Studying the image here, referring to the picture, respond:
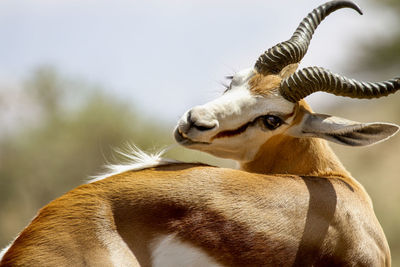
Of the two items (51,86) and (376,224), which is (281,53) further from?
(51,86)

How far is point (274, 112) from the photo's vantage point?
7.57m

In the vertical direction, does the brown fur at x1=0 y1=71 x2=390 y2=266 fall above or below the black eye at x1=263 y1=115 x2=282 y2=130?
below

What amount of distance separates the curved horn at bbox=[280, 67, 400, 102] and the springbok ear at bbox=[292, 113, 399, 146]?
0.34 metres

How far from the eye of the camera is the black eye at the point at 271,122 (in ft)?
24.9

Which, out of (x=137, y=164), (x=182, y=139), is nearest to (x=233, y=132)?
(x=182, y=139)

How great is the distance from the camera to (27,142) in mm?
31266

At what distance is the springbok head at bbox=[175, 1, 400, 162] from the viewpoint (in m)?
7.32

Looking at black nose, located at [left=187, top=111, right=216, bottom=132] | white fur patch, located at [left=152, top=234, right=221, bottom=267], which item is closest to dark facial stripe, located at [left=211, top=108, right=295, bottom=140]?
black nose, located at [left=187, top=111, right=216, bottom=132]

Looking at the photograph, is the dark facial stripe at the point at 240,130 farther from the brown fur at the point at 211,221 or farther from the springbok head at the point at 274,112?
the brown fur at the point at 211,221

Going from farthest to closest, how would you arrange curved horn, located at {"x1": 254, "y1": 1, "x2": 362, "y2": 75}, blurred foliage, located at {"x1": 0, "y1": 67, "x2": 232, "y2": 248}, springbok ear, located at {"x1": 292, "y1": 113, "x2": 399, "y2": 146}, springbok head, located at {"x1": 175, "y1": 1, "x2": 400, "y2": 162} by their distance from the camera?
1. blurred foliage, located at {"x1": 0, "y1": 67, "x2": 232, "y2": 248}
2. curved horn, located at {"x1": 254, "y1": 1, "x2": 362, "y2": 75}
3. springbok head, located at {"x1": 175, "y1": 1, "x2": 400, "y2": 162}
4. springbok ear, located at {"x1": 292, "y1": 113, "x2": 399, "y2": 146}

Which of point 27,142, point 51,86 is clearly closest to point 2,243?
point 27,142

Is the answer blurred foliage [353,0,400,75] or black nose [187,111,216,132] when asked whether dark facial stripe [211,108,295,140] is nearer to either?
black nose [187,111,216,132]

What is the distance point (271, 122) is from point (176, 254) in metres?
2.40

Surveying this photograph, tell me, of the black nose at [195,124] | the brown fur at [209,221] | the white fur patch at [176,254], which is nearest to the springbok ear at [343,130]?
the brown fur at [209,221]
